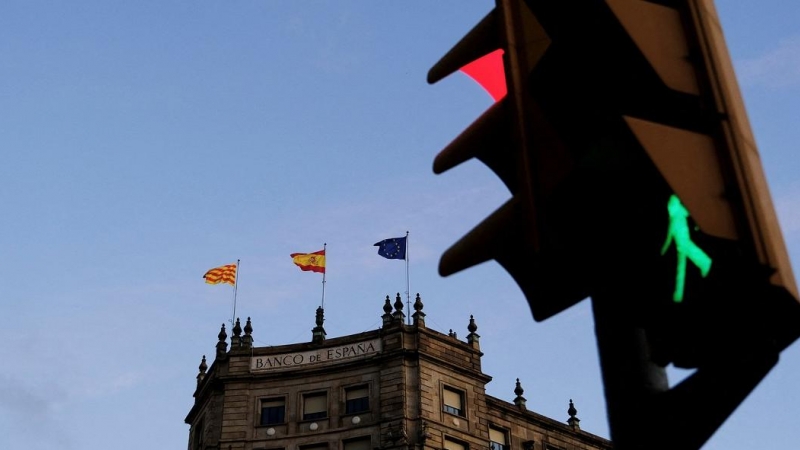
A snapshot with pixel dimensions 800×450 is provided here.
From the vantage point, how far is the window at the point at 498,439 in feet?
190

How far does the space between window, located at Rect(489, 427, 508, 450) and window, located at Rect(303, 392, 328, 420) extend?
944 cm

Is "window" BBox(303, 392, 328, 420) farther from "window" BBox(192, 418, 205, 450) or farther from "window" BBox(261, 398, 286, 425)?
"window" BBox(192, 418, 205, 450)

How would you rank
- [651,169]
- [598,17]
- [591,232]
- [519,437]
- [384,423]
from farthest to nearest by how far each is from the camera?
[519,437] → [384,423] → [591,232] → [598,17] → [651,169]

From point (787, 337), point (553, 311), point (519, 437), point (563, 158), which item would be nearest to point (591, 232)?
point (563, 158)

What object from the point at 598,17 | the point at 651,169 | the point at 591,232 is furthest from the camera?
the point at 591,232

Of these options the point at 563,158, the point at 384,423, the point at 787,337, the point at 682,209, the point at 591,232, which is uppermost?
the point at 384,423

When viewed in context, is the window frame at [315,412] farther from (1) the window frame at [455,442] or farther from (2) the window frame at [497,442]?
(2) the window frame at [497,442]

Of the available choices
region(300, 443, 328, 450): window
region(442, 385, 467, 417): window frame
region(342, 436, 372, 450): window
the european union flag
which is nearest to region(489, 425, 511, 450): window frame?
region(442, 385, 467, 417): window frame

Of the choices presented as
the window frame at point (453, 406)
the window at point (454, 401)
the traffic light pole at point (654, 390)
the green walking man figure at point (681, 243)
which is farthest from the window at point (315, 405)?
the green walking man figure at point (681, 243)

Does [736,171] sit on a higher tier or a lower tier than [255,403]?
lower

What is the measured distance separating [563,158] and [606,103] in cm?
31

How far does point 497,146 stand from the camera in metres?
4.56

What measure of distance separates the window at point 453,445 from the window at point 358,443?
4.09 m

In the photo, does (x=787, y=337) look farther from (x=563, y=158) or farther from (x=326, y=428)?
(x=326, y=428)
